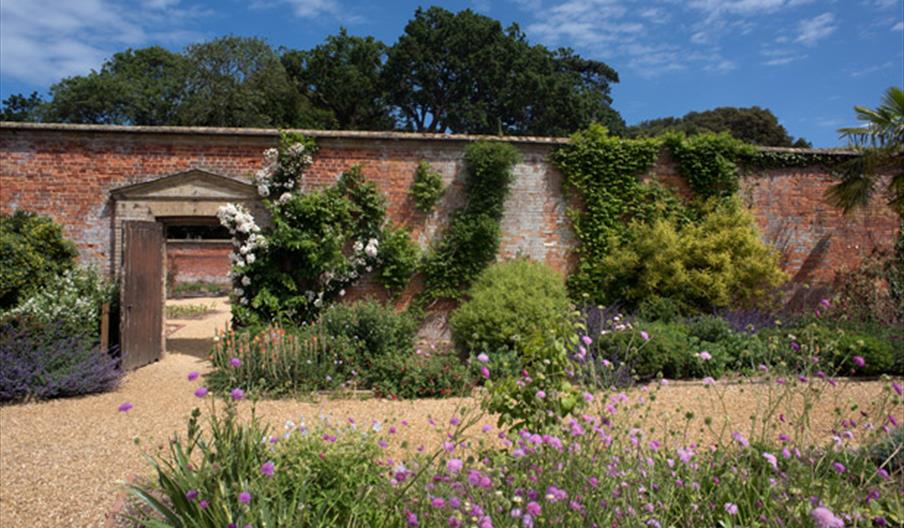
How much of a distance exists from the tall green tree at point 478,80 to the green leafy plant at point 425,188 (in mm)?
21862

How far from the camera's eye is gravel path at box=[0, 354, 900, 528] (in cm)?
390

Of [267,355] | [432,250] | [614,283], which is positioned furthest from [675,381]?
[267,355]

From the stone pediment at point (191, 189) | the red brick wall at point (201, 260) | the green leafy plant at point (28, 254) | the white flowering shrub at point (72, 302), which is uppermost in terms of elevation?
the stone pediment at point (191, 189)

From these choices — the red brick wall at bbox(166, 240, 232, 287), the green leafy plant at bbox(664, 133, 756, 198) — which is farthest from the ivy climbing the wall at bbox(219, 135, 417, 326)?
the red brick wall at bbox(166, 240, 232, 287)

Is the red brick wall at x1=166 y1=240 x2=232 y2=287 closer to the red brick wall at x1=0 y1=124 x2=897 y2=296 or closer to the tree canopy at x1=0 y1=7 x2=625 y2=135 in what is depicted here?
the tree canopy at x1=0 y1=7 x2=625 y2=135

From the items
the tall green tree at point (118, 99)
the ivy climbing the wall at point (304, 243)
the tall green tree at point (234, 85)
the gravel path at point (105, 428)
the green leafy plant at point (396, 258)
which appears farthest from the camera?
the tall green tree at point (118, 99)

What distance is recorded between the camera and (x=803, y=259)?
10.8 metres

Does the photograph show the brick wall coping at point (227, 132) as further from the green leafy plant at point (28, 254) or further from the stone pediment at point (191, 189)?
the green leafy plant at point (28, 254)

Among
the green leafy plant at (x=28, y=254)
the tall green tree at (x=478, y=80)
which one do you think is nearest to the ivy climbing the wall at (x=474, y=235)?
the green leafy plant at (x=28, y=254)

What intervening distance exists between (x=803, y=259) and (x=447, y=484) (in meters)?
10.5

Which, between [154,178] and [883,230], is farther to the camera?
[883,230]

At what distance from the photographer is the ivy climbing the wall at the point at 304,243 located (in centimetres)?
923

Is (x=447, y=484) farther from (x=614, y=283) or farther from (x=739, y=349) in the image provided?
(x=614, y=283)

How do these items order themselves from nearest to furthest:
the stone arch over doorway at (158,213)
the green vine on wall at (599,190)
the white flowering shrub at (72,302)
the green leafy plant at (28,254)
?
the white flowering shrub at (72,302)
the green leafy plant at (28,254)
the stone arch over doorway at (158,213)
the green vine on wall at (599,190)
